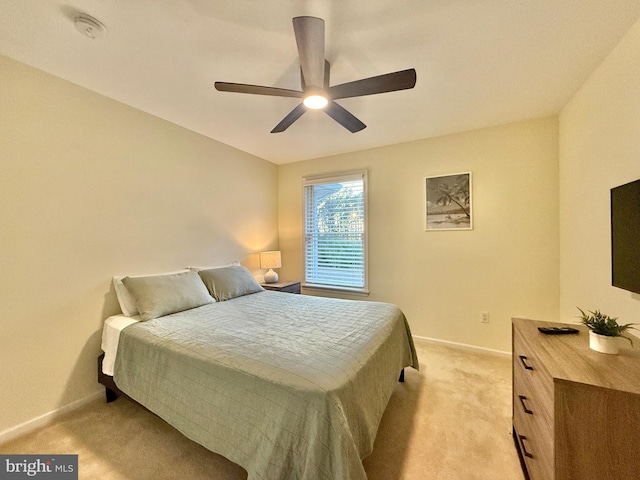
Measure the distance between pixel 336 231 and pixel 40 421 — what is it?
10.8ft

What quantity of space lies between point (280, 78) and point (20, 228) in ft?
6.88

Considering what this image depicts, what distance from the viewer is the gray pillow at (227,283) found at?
8.89 ft

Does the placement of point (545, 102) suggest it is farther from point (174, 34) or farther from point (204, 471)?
point (204, 471)

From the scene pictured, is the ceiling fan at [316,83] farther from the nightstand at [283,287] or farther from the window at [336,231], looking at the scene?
the nightstand at [283,287]

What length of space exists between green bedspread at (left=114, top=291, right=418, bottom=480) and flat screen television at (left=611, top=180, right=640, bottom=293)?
133 cm

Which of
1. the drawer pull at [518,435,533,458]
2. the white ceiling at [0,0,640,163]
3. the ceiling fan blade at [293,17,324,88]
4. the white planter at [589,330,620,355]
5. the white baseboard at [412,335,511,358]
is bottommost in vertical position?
the white baseboard at [412,335,511,358]

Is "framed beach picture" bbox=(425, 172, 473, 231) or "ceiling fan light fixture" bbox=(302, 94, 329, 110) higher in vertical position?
"ceiling fan light fixture" bbox=(302, 94, 329, 110)

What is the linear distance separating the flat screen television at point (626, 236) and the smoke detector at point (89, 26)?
296 cm

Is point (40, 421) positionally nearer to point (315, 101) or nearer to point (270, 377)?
point (270, 377)

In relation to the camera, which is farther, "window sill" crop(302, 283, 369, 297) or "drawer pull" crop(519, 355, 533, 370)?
"window sill" crop(302, 283, 369, 297)

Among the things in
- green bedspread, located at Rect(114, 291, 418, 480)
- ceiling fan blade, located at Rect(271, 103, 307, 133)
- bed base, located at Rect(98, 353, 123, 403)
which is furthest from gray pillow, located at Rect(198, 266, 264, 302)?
ceiling fan blade, located at Rect(271, 103, 307, 133)

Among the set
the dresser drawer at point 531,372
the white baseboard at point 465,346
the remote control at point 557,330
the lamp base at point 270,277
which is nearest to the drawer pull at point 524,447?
the dresser drawer at point 531,372

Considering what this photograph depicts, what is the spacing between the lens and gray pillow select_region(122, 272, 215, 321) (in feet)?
6.86

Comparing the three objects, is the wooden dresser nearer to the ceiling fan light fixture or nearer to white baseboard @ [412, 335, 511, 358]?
the ceiling fan light fixture
